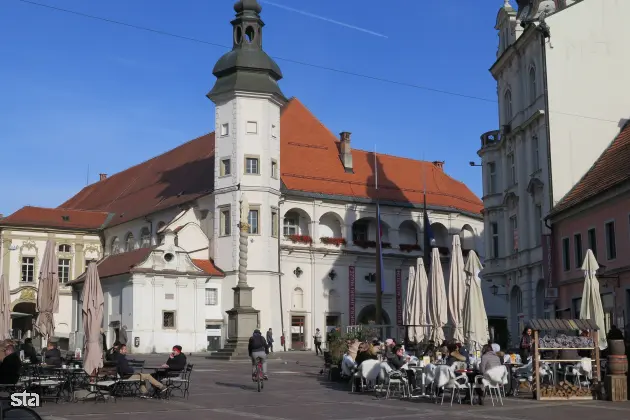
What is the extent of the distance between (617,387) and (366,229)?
140 ft

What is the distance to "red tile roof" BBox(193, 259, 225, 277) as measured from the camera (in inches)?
1991

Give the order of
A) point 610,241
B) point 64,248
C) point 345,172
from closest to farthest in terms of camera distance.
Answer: point 610,241 < point 345,172 < point 64,248

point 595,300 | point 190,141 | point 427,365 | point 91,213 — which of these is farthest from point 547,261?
point 91,213

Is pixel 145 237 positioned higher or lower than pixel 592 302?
higher

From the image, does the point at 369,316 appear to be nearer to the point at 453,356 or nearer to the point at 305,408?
the point at 453,356

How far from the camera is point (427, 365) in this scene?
18422 mm

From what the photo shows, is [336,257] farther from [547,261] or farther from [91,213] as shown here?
[547,261]

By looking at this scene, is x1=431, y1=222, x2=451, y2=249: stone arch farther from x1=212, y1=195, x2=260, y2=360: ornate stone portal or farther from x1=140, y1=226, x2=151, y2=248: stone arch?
x1=212, y1=195, x2=260, y2=360: ornate stone portal

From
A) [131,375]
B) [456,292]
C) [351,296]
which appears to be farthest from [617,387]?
[351,296]

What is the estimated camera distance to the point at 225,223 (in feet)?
168

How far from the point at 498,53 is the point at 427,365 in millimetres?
26685

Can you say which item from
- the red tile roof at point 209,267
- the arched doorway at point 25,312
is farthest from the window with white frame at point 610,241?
the arched doorway at point 25,312

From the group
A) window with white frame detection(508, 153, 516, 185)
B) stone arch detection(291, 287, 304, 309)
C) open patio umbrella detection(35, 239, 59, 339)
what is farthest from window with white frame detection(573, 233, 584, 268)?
stone arch detection(291, 287, 304, 309)

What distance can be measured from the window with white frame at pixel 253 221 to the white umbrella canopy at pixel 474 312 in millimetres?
29610
